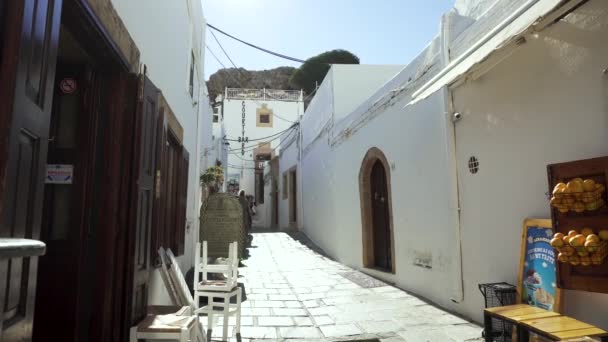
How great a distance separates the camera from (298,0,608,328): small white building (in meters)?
2.85

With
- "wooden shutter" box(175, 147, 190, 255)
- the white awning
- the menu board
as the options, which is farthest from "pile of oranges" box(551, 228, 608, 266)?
"wooden shutter" box(175, 147, 190, 255)

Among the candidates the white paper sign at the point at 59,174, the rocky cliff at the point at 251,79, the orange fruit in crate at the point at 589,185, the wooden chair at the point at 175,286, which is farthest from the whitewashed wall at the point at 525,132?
the rocky cliff at the point at 251,79

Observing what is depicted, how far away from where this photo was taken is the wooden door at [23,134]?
45.4 inches

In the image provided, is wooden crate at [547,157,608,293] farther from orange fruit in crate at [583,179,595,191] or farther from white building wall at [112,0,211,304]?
white building wall at [112,0,211,304]

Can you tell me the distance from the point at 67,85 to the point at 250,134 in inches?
842

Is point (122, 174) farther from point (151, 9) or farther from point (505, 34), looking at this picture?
point (505, 34)

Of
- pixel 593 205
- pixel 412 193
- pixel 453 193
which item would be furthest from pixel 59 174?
pixel 412 193

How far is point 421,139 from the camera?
5.38 metres

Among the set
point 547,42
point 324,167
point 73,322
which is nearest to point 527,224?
point 547,42

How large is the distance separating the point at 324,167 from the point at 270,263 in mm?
3434

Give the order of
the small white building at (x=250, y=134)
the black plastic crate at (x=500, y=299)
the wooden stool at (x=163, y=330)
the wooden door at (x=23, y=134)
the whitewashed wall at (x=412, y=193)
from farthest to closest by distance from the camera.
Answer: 1. the small white building at (x=250, y=134)
2. the whitewashed wall at (x=412, y=193)
3. the black plastic crate at (x=500, y=299)
4. the wooden stool at (x=163, y=330)
5. the wooden door at (x=23, y=134)

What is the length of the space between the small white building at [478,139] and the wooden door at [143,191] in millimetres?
2374

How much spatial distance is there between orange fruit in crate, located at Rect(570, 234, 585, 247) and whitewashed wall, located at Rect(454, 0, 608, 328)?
472 mm

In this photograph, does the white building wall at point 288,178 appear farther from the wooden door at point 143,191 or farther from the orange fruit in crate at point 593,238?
the orange fruit in crate at point 593,238
